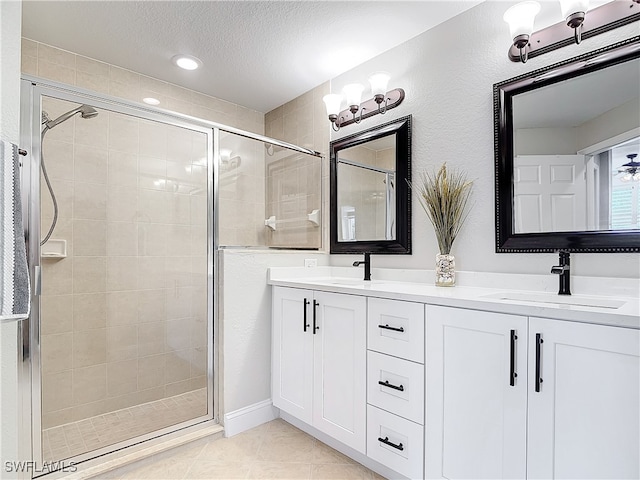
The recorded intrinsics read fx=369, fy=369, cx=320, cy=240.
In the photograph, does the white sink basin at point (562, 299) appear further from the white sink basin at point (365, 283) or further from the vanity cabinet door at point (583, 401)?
the white sink basin at point (365, 283)

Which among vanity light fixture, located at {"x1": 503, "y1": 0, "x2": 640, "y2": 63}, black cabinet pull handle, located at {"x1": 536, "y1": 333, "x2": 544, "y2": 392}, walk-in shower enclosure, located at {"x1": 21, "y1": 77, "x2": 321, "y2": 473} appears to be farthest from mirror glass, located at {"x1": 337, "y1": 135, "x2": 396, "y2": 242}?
black cabinet pull handle, located at {"x1": 536, "y1": 333, "x2": 544, "y2": 392}

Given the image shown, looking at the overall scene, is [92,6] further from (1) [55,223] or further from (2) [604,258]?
(2) [604,258]

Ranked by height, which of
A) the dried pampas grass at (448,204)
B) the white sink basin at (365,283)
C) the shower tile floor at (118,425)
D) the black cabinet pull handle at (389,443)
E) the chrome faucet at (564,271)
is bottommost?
the shower tile floor at (118,425)

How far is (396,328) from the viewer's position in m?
1.58

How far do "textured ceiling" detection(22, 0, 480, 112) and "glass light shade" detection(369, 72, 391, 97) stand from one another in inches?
9.0

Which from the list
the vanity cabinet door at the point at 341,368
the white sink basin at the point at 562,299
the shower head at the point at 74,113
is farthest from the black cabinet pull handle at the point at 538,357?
the shower head at the point at 74,113

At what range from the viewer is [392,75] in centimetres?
237

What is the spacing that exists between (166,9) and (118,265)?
146 centimetres

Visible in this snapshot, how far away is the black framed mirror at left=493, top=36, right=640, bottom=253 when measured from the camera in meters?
1.46

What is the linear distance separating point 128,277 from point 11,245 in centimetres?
141

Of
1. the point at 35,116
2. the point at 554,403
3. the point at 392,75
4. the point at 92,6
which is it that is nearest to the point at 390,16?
the point at 392,75

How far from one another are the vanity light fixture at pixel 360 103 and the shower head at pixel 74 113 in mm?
1406

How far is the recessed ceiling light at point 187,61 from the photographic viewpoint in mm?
2455

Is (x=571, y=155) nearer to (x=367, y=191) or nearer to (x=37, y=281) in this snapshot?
(x=367, y=191)
